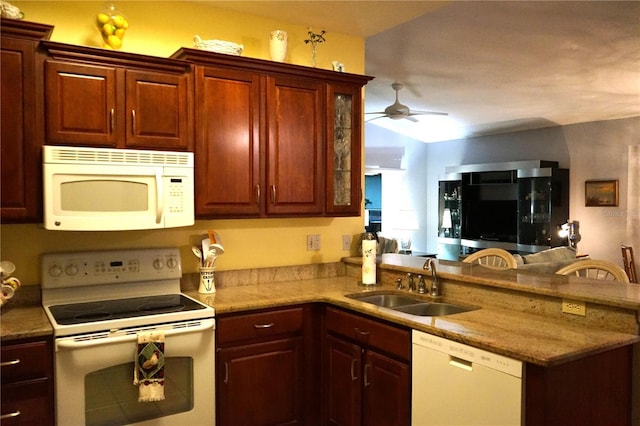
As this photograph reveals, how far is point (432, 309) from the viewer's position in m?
2.76

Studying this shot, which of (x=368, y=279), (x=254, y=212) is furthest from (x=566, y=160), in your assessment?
(x=254, y=212)

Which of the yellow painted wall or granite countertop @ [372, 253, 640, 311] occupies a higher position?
the yellow painted wall

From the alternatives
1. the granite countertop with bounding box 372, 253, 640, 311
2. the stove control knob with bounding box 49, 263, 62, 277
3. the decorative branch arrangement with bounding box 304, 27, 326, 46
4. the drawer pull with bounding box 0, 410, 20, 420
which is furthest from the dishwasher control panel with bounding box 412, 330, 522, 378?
the decorative branch arrangement with bounding box 304, 27, 326, 46

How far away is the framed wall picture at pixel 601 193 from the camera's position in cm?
622

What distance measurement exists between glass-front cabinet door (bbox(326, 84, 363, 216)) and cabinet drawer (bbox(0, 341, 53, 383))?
5.70ft

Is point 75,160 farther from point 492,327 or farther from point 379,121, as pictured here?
point 379,121

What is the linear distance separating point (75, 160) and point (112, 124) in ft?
0.87

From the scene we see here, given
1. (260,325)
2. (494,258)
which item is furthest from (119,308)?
(494,258)

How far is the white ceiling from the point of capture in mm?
3303

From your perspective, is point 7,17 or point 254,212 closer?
point 7,17

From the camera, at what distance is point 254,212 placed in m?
2.95

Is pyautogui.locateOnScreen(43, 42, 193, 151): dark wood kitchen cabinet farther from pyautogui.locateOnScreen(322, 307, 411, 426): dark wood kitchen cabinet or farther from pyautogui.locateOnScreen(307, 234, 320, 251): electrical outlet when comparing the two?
pyautogui.locateOnScreen(322, 307, 411, 426): dark wood kitchen cabinet

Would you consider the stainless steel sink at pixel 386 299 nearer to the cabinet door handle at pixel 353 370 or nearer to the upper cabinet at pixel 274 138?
the cabinet door handle at pixel 353 370

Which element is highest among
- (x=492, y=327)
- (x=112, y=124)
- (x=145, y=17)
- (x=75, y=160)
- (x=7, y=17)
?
(x=145, y=17)
